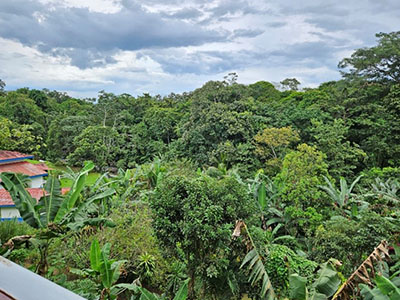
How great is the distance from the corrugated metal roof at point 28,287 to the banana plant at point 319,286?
2886mm

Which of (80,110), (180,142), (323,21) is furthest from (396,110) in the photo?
(80,110)

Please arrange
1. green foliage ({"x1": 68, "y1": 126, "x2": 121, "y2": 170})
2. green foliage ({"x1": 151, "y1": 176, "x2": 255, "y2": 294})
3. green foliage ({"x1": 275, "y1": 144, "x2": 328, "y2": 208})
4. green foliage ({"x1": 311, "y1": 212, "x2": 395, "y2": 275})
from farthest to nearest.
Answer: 1. green foliage ({"x1": 68, "y1": 126, "x2": 121, "y2": 170})
2. green foliage ({"x1": 275, "y1": 144, "x2": 328, "y2": 208})
3. green foliage ({"x1": 311, "y1": 212, "x2": 395, "y2": 275})
4. green foliage ({"x1": 151, "y1": 176, "x2": 255, "y2": 294})

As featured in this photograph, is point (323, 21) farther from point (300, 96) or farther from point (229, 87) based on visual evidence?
point (300, 96)

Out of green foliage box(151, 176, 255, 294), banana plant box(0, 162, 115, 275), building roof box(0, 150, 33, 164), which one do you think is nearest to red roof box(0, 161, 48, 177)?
building roof box(0, 150, 33, 164)

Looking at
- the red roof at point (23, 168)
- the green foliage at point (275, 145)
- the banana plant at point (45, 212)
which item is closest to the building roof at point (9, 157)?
the red roof at point (23, 168)

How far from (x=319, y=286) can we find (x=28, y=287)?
325cm

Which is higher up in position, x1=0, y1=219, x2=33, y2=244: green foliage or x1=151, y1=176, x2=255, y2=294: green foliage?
x1=151, y1=176, x2=255, y2=294: green foliage

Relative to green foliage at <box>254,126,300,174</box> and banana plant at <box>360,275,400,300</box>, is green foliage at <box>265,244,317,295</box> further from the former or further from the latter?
green foliage at <box>254,126,300,174</box>

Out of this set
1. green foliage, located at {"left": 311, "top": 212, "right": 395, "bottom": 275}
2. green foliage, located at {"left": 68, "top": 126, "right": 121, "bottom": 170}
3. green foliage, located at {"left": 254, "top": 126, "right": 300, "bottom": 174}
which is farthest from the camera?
green foliage, located at {"left": 68, "top": 126, "right": 121, "bottom": 170}

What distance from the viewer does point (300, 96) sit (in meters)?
18.0

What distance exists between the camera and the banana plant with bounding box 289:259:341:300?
2.94 m

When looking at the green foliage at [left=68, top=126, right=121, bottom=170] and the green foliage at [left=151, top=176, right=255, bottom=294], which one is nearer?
the green foliage at [left=151, top=176, right=255, bottom=294]

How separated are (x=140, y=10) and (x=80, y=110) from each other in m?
22.4

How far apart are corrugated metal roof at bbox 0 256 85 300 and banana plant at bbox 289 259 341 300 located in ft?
9.47
